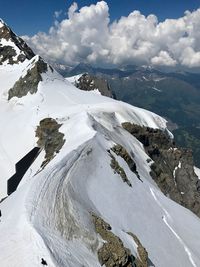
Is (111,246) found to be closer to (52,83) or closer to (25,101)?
(25,101)

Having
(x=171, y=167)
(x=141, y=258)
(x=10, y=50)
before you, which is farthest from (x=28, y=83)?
(x=141, y=258)

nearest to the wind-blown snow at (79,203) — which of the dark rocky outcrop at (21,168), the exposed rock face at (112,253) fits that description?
the exposed rock face at (112,253)

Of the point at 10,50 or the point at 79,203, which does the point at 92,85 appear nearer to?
the point at 10,50

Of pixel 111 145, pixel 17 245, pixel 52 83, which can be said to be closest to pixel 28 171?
pixel 111 145

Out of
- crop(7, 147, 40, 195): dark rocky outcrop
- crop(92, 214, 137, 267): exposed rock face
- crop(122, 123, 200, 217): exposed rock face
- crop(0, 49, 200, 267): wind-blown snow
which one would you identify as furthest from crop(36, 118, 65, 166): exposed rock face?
crop(92, 214, 137, 267): exposed rock face

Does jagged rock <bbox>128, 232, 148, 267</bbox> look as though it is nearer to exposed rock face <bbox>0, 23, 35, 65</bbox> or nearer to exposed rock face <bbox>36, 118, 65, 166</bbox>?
exposed rock face <bbox>36, 118, 65, 166</bbox>

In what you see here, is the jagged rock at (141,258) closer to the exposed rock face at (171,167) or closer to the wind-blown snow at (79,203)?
the wind-blown snow at (79,203)
